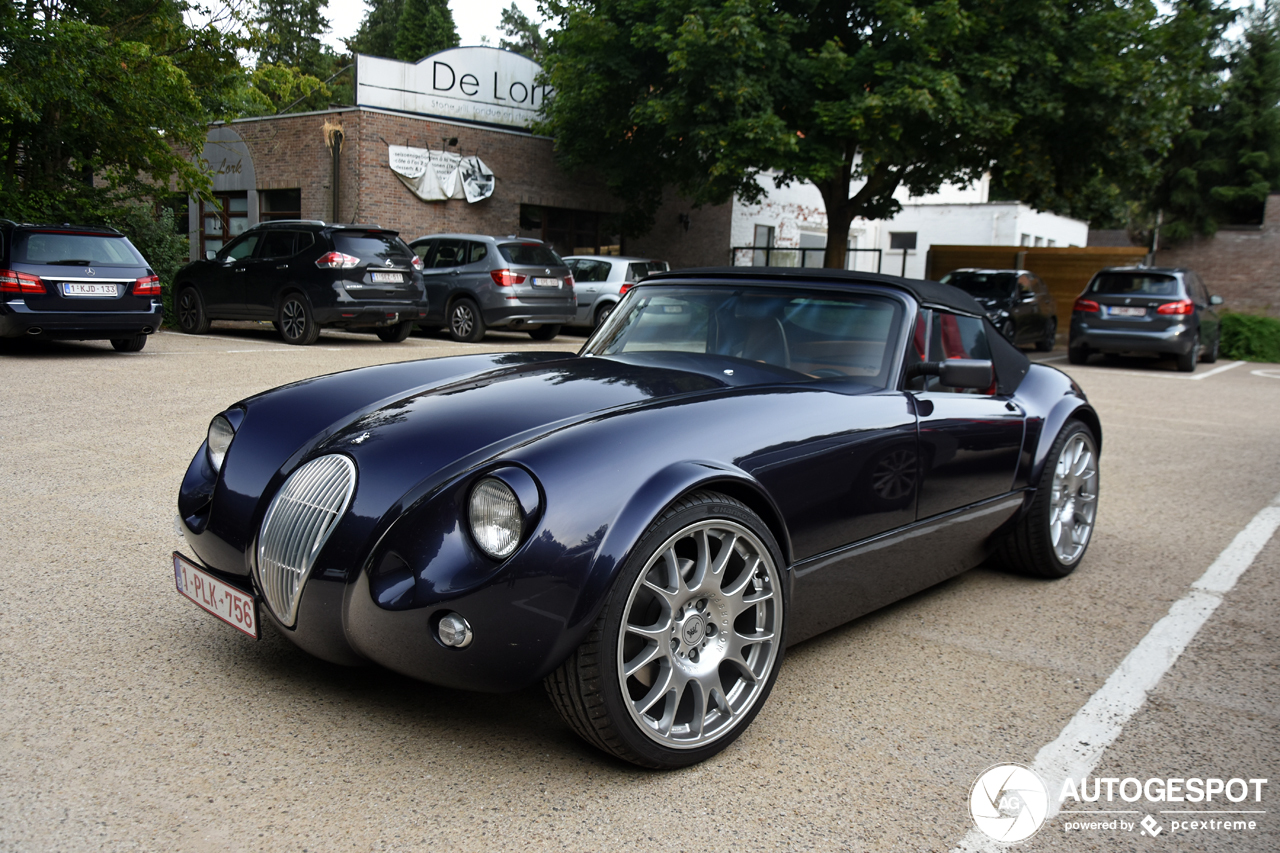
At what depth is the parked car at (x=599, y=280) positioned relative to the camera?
18312mm

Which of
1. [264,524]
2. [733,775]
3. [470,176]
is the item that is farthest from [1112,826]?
[470,176]

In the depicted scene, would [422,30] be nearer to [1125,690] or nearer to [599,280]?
[599,280]

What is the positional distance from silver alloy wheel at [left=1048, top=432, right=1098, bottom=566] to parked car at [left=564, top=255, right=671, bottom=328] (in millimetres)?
13524

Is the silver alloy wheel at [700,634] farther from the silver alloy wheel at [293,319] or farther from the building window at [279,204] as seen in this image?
the building window at [279,204]

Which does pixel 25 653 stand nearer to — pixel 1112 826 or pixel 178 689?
pixel 178 689

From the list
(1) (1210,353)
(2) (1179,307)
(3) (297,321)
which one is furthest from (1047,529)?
(1) (1210,353)

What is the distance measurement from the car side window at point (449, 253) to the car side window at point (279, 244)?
3048 millimetres

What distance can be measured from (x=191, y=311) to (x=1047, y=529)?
14451mm

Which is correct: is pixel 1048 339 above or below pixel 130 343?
above

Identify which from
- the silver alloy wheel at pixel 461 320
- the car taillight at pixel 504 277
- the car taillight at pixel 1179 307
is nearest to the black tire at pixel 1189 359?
the car taillight at pixel 1179 307

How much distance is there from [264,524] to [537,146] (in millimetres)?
24112

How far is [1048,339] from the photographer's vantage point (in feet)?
69.8

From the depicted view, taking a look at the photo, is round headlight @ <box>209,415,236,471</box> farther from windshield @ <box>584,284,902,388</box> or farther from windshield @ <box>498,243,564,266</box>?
windshield @ <box>498,243,564,266</box>

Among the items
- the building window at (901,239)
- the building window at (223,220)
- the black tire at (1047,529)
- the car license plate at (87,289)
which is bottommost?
A: the black tire at (1047,529)
